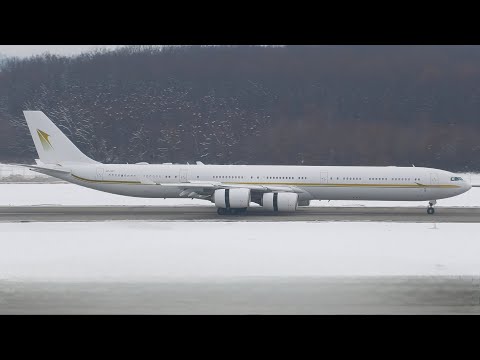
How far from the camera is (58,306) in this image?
493 inches

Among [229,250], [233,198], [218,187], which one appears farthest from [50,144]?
[229,250]

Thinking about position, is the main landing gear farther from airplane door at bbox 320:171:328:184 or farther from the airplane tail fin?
the airplane tail fin

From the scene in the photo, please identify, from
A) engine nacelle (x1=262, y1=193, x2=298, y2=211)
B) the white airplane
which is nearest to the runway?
engine nacelle (x1=262, y1=193, x2=298, y2=211)

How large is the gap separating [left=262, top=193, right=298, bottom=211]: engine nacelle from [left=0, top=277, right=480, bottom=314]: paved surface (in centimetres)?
1542

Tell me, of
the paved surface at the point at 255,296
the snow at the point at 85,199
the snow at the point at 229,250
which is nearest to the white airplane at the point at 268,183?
the snow at the point at 85,199

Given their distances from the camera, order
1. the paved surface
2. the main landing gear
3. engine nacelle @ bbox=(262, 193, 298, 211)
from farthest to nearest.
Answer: the main landing gear → engine nacelle @ bbox=(262, 193, 298, 211) → the paved surface

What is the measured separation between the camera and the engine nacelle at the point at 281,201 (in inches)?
1214

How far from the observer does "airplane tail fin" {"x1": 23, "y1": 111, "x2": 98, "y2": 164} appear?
3578 cm

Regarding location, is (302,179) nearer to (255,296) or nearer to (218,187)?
(218,187)

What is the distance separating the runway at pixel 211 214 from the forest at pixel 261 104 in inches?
1142

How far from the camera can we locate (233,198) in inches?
1210

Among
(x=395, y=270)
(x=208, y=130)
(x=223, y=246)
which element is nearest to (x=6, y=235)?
(x=223, y=246)

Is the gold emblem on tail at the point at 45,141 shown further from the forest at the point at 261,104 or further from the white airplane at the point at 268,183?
the forest at the point at 261,104

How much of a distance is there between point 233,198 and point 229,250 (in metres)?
11.2
